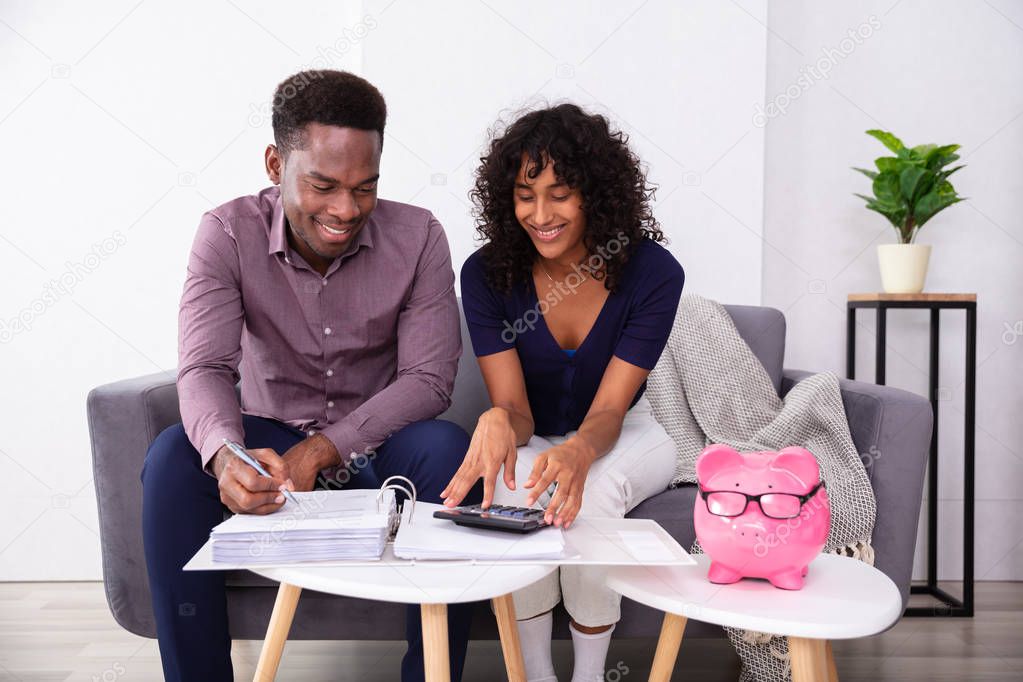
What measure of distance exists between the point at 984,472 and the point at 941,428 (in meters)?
0.19

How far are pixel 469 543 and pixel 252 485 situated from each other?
32cm

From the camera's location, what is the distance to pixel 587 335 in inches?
63.2

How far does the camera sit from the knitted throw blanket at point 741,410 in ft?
5.12

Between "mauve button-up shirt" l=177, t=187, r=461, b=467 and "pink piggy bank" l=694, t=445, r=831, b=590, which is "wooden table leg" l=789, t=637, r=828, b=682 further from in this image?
"mauve button-up shirt" l=177, t=187, r=461, b=467

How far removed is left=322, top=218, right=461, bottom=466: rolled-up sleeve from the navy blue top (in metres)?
0.06

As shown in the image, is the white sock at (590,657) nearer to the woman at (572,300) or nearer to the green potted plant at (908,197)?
the woman at (572,300)

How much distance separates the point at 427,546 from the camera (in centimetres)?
96

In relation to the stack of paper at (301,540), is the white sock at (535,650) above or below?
below

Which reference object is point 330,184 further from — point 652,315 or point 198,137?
point 198,137

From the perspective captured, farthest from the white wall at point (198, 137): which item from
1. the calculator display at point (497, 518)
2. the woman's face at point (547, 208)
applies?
the calculator display at point (497, 518)

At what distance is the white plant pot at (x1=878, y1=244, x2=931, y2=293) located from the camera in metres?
2.27

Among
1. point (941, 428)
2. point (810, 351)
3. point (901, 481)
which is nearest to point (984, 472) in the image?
point (941, 428)

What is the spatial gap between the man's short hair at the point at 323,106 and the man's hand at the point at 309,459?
0.50 meters

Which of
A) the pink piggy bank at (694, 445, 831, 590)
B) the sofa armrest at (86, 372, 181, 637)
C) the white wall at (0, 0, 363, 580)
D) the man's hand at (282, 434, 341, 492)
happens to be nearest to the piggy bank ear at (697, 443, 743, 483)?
the pink piggy bank at (694, 445, 831, 590)
